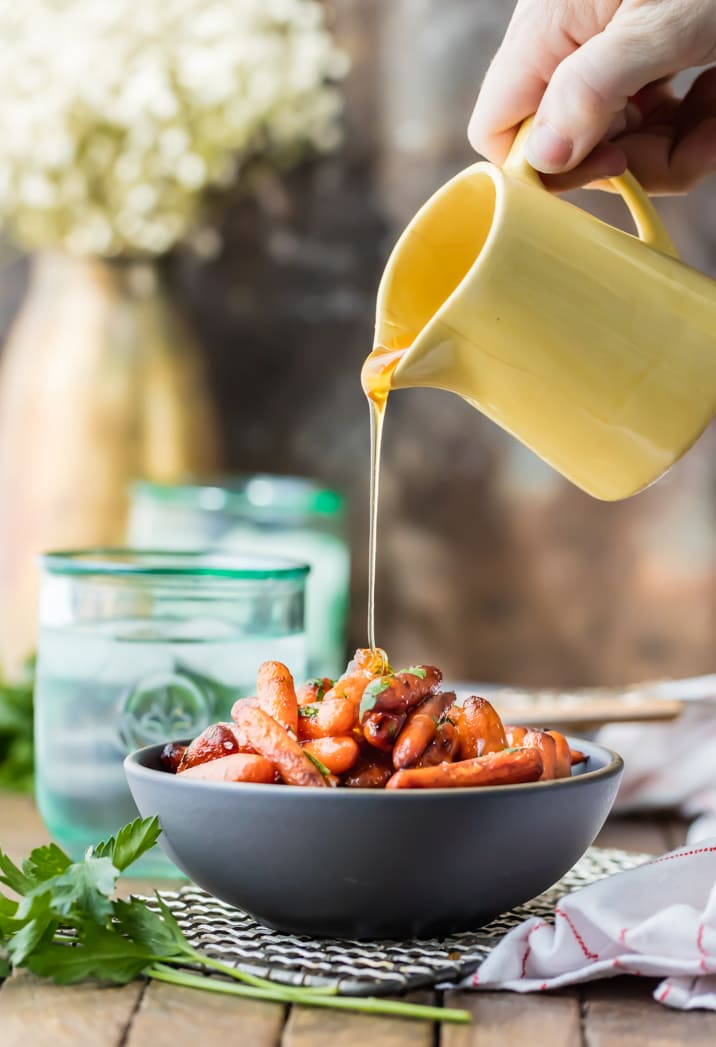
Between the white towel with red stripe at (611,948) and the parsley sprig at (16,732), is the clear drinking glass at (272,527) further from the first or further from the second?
the white towel with red stripe at (611,948)

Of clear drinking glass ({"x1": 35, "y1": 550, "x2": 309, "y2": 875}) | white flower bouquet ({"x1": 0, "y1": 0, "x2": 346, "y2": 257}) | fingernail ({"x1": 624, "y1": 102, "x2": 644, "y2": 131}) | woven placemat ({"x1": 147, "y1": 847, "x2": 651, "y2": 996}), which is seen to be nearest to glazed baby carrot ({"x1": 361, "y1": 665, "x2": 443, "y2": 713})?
woven placemat ({"x1": 147, "y1": 847, "x2": 651, "y2": 996})

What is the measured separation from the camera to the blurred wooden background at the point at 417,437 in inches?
85.3

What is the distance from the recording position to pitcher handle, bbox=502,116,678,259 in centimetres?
101

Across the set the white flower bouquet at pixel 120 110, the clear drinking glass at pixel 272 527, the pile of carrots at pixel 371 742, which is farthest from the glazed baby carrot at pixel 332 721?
the white flower bouquet at pixel 120 110

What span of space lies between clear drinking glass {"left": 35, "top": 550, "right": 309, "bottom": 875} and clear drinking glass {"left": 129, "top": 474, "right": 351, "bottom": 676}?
0.59 m

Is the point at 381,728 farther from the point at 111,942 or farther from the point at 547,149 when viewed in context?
the point at 547,149

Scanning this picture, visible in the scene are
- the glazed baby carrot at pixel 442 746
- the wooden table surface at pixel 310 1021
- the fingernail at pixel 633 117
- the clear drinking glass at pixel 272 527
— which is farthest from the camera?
the clear drinking glass at pixel 272 527

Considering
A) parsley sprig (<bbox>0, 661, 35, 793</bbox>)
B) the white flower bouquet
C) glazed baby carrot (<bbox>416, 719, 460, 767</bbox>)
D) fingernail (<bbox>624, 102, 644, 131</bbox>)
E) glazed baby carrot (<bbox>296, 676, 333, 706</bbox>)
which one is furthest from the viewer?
the white flower bouquet

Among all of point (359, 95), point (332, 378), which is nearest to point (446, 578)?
point (332, 378)

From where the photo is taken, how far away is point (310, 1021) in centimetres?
73

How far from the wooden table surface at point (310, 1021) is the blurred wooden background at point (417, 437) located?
1403mm

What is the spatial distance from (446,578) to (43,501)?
0.69 meters

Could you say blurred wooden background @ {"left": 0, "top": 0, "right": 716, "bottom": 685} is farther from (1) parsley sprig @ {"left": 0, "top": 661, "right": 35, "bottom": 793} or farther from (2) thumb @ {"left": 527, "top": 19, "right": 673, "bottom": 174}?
(2) thumb @ {"left": 527, "top": 19, "right": 673, "bottom": 174}

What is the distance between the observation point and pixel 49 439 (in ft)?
6.30
